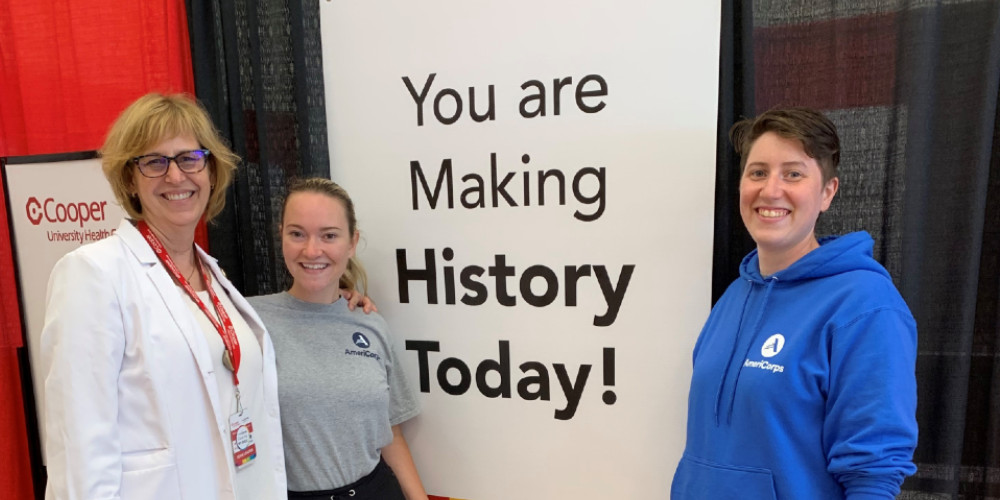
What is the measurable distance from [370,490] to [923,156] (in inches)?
60.8

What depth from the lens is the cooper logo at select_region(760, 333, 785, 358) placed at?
1069mm

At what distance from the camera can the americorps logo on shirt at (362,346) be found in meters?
1.43

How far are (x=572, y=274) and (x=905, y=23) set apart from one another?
98 cm

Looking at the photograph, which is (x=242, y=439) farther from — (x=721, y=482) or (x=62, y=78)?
(x=62, y=78)

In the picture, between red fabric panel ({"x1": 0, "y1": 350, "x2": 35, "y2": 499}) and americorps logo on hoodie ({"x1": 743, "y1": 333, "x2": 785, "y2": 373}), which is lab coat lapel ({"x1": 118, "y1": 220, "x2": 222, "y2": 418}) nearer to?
americorps logo on hoodie ({"x1": 743, "y1": 333, "x2": 785, "y2": 373})

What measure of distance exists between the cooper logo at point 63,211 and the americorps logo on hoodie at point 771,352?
6.33ft

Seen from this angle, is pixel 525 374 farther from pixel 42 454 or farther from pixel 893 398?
pixel 42 454

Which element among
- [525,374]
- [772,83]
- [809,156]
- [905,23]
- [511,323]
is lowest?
[525,374]

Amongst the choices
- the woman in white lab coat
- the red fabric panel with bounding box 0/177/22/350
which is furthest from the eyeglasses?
the red fabric panel with bounding box 0/177/22/350

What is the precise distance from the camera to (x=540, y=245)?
5.04 ft

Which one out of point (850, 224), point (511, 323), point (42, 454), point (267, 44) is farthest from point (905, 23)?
point (42, 454)

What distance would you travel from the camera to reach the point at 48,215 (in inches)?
72.1

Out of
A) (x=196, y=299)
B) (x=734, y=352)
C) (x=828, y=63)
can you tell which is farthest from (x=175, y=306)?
(x=828, y=63)

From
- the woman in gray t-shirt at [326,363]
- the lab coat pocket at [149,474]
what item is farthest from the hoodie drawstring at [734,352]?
the lab coat pocket at [149,474]
